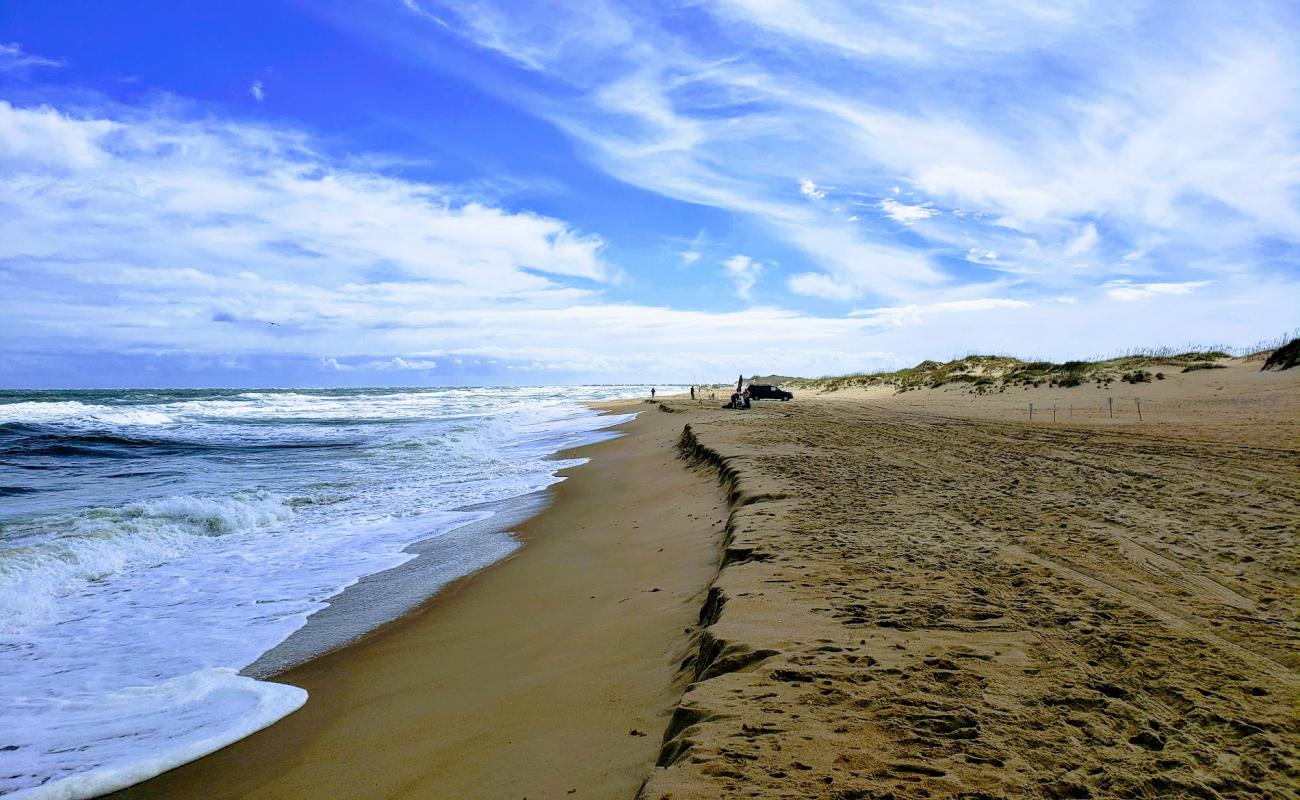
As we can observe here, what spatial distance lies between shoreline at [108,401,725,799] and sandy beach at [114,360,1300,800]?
0.08ft

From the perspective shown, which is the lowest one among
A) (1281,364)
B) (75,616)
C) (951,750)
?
(75,616)

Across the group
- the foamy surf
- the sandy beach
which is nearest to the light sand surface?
the sandy beach

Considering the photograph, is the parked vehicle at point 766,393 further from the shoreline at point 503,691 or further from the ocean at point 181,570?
the shoreline at point 503,691

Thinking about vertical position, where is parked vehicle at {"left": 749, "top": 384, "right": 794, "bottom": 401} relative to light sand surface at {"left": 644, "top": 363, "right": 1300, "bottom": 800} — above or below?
above

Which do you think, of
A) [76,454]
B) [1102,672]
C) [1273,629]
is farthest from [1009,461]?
[76,454]

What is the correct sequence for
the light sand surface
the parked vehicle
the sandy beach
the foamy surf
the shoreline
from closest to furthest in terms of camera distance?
the light sand surface → the sandy beach → the shoreline → the foamy surf → the parked vehicle

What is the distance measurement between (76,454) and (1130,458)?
2947 centimetres

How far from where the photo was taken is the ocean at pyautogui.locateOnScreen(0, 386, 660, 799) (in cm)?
448

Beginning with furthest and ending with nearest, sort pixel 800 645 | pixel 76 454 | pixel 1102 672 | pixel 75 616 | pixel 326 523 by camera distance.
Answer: pixel 76 454, pixel 326 523, pixel 75 616, pixel 800 645, pixel 1102 672

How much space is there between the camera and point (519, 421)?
36688mm

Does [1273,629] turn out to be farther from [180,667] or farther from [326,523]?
[326,523]

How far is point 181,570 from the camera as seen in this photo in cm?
858

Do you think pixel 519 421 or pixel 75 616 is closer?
pixel 75 616

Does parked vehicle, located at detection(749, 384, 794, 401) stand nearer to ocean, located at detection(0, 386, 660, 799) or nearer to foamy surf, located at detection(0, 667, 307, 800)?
ocean, located at detection(0, 386, 660, 799)
